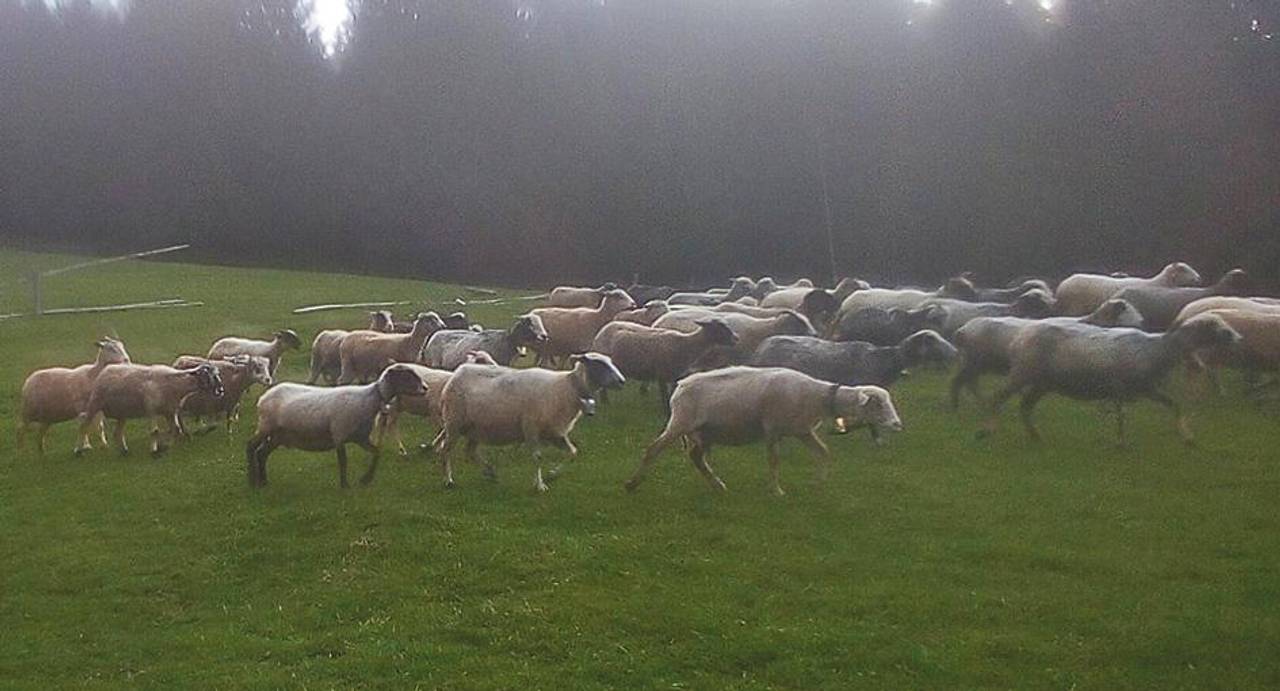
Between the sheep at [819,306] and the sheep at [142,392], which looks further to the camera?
the sheep at [819,306]

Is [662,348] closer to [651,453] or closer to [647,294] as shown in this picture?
[651,453]

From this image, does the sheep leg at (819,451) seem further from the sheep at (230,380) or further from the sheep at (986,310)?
the sheep at (230,380)

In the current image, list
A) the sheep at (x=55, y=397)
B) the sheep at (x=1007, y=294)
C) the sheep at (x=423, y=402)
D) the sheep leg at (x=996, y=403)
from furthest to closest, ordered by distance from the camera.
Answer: the sheep at (x=1007, y=294), the sheep at (x=55, y=397), the sheep leg at (x=996, y=403), the sheep at (x=423, y=402)

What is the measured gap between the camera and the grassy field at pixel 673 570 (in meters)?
8.31

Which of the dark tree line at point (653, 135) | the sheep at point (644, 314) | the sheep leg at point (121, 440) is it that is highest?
the dark tree line at point (653, 135)

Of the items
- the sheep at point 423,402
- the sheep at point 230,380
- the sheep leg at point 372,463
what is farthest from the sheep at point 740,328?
the sheep at point 230,380

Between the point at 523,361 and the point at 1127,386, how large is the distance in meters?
11.3

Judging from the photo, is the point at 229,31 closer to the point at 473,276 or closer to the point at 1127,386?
the point at 473,276

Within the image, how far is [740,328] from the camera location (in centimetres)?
1819

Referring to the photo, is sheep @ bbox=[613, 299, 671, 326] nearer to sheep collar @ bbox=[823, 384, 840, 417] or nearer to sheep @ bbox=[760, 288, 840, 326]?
sheep @ bbox=[760, 288, 840, 326]

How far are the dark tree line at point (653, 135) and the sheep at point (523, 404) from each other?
86.8 feet

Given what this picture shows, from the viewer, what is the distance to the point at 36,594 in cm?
1053

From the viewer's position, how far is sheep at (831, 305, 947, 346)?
18.7 metres

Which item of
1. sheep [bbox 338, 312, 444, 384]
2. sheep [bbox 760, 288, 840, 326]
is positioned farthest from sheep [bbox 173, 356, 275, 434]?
sheep [bbox 760, 288, 840, 326]
